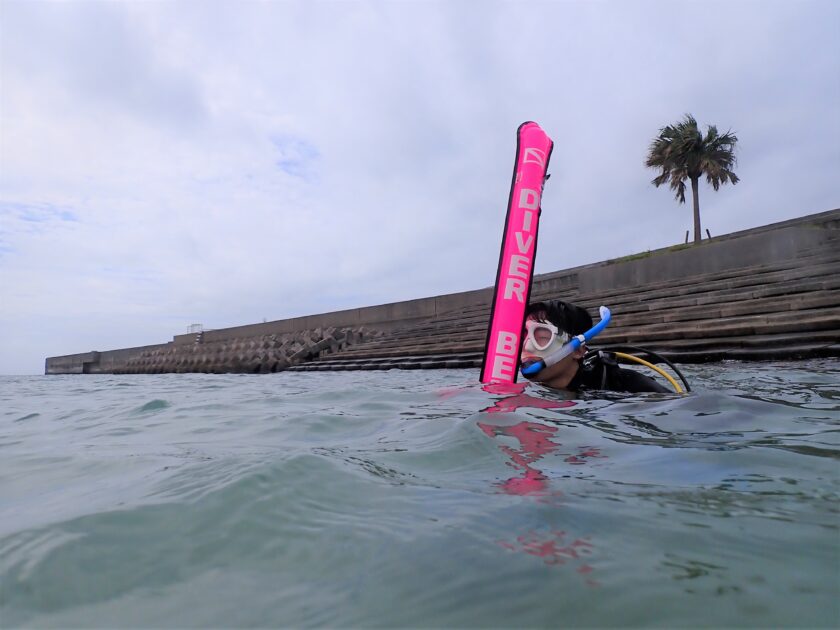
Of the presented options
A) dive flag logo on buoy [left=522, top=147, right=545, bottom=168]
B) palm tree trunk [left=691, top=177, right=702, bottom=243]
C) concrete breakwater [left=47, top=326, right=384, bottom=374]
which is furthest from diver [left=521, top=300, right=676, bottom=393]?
palm tree trunk [left=691, top=177, right=702, bottom=243]

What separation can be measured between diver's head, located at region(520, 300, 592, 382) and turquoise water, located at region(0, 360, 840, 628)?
842mm

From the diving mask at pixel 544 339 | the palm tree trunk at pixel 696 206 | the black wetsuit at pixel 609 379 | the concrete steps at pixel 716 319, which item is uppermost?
the palm tree trunk at pixel 696 206

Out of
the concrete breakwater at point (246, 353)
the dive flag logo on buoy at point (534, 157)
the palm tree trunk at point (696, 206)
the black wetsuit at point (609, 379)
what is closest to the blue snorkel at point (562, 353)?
the black wetsuit at point (609, 379)

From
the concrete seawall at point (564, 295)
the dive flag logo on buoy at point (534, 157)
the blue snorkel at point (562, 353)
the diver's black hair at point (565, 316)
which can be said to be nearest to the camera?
the blue snorkel at point (562, 353)

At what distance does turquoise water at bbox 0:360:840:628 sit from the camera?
0.92 meters

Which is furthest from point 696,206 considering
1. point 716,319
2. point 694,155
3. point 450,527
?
point 450,527

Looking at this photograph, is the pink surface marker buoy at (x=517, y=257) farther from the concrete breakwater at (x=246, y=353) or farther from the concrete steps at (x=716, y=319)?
the concrete breakwater at (x=246, y=353)

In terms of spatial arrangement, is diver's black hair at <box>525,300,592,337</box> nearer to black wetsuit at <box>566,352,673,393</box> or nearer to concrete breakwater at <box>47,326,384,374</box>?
black wetsuit at <box>566,352,673,393</box>

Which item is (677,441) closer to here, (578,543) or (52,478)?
(578,543)

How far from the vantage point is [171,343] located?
27.9 m

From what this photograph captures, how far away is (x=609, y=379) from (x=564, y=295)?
9.75 m

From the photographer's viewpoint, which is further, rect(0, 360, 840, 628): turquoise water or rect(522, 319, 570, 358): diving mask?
rect(522, 319, 570, 358): diving mask

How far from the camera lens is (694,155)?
23484 mm

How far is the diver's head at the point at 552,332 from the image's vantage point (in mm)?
3461
